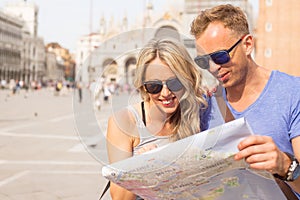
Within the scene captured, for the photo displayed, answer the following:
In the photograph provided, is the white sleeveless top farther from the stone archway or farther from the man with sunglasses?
the man with sunglasses

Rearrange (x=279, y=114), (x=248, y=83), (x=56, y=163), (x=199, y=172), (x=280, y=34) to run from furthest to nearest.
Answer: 1. (x=280, y=34)
2. (x=56, y=163)
3. (x=248, y=83)
4. (x=279, y=114)
5. (x=199, y=172)

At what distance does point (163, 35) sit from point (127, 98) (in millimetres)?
189

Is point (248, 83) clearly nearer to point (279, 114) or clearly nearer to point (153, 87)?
point (279, 114)

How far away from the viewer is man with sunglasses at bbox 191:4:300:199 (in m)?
1.18

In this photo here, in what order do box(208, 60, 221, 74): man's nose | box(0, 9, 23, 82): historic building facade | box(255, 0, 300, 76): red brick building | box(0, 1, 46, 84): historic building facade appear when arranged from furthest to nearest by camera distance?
box(0, 1, 46, 84): historic building facade
box(0, 9, 23, 82): historic building facade
box(255, 0, 300, 76): red brick building
box(208, 60, 221, 74): man's nose

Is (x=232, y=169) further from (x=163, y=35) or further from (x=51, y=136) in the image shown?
(x=51, y=136)

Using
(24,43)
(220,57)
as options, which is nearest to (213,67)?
(220,57)

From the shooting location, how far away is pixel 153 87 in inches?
44.7

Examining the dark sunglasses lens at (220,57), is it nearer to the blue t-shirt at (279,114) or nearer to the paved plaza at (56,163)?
the blue t-shirt at (279,114)

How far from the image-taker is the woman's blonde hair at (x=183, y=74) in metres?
1.12

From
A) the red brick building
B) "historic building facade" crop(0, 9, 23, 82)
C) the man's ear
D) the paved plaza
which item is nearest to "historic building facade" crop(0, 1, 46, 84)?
"historic building facade" crop(0, 9, 23, 82)

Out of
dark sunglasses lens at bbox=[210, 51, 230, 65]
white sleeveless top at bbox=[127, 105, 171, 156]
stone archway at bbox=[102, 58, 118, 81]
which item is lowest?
white sleeveless top at bbox=[127, 105, 171, 156]

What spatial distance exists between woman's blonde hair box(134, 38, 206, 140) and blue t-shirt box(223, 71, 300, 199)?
18 cm

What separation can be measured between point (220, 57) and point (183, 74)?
188 millimetres
